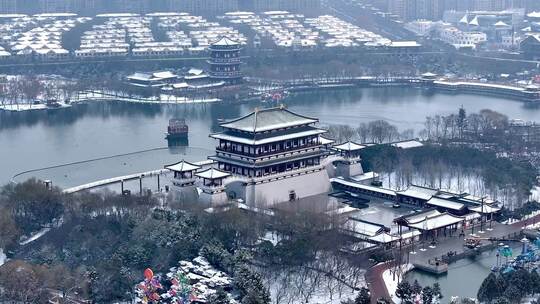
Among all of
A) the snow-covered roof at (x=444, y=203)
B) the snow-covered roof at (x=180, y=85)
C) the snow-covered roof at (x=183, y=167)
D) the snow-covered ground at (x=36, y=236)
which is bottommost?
the snow-covered ground at (x=36, y=236)

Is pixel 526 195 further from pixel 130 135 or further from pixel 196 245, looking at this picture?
pixel 130 135

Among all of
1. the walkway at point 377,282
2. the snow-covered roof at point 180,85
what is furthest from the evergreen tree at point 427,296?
the snow-covered roof at point 180,85

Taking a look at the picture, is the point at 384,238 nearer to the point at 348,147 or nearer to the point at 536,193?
the point at 348,147

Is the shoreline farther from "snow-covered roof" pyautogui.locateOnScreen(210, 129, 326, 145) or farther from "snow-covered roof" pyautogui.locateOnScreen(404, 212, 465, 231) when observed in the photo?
"snow-covered roof" pyautogui.locateOnScreen(404, 212, 465, 231)

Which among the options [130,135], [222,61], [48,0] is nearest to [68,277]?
[130,135]

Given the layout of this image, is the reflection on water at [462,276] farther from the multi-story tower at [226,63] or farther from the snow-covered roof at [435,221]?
the multi-story tower at [226,63]

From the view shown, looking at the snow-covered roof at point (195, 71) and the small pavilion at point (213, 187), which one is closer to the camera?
the small pavilion at point (213, 187)

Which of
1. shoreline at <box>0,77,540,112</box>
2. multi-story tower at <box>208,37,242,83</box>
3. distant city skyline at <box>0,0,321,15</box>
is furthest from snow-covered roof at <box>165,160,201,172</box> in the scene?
distant city skyline at <box>0,0,321,15</box>
